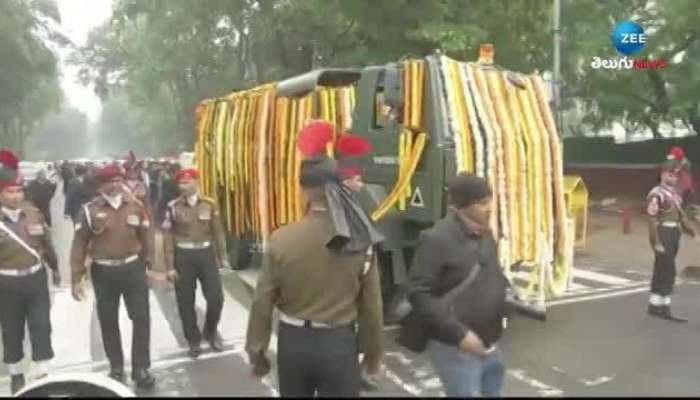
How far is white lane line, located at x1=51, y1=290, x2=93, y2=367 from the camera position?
7.32 metres

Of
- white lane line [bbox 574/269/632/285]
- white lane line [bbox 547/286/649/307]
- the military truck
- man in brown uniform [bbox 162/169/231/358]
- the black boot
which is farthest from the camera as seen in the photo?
white lane line [bbox 574/269/632/285]

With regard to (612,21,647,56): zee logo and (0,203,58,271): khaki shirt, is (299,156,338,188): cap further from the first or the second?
(612,21,647,56): zee logo

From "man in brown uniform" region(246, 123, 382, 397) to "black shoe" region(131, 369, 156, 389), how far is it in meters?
2.73

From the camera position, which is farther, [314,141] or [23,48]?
[23,48]

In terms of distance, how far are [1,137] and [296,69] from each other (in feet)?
141

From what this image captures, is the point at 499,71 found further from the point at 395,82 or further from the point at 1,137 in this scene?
the point at 1,137

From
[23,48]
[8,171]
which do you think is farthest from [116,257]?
[23,48]

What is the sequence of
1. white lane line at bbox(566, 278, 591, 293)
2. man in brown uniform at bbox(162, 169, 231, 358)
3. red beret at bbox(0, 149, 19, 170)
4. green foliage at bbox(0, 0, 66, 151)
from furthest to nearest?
1. green foliage at bbox(0, 0, 66, 151)
2. white lane line at bbox(566, 278, 591, 293)
3. man in brown uniform at bbox(162, 169, 231, 358)
4. red beret at bbox(0, 149, 19, 170)

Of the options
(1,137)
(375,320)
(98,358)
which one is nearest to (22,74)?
(1,137)

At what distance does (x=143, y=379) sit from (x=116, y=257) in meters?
0.93

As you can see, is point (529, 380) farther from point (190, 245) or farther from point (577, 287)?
point (577, 287)

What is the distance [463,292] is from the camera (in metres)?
3.64

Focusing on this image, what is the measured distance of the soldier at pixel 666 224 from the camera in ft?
27.3

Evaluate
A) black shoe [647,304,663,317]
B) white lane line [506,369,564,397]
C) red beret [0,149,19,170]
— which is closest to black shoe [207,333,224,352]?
red beret [0,149,19,170]
